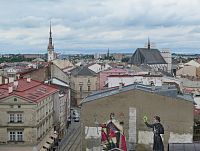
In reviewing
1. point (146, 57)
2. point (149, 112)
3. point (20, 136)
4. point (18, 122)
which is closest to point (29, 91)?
point (18, 122)

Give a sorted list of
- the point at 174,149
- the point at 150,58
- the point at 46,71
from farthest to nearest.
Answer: the point at 150,58 → the point at 46,71 → the point at 174,149

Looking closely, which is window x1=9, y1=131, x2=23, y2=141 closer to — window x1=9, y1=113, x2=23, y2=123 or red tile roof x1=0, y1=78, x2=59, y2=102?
window x1=9, y1=113, x2=23, y2=123

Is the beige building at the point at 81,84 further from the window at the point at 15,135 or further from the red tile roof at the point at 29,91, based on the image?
the window at the point at 15,135

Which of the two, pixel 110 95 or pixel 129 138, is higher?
pixel 110 95

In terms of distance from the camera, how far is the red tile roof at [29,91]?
47209 mm

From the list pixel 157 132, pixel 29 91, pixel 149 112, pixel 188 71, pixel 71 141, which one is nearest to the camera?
pixel 157 132

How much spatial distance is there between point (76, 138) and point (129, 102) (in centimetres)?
2380

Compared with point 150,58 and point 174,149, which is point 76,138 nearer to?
point 174,149

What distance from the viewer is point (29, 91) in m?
50.7

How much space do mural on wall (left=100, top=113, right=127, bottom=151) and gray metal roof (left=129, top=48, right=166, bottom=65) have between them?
94773mm

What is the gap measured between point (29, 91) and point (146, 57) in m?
87.5

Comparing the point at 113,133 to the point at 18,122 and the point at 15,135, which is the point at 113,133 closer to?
the point at 18,122

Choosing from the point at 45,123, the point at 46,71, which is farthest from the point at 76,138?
the point at 46,71

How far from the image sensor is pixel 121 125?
129 feet
